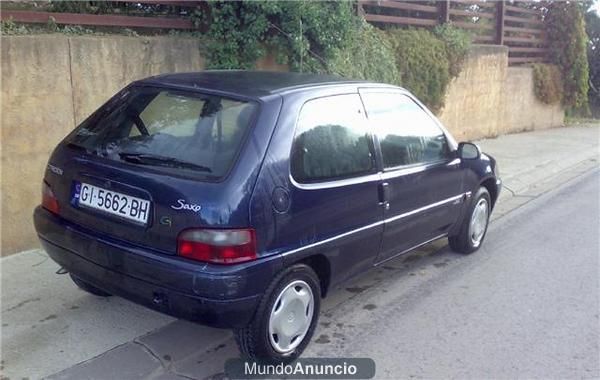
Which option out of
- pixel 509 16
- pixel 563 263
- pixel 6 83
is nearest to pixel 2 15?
pixel 6 83

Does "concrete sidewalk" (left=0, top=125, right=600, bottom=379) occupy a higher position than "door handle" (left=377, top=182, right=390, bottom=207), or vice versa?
"door handle" (left=377, top=182, right=390, bottom=207)

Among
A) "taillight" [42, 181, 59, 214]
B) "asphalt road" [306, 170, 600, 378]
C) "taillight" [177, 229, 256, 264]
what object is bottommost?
"asphalt road" [306, 170, 600, 378]

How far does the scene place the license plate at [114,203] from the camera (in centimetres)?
315

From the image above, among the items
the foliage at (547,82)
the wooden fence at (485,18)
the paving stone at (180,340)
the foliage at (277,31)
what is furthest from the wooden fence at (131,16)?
the foliage at (547,82)

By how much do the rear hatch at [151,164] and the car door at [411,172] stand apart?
1.17 metres

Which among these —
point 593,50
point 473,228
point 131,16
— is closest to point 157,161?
point 131,16

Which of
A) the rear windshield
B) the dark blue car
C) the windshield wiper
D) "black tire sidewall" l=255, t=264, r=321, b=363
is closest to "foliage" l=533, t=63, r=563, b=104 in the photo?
the dark blue car

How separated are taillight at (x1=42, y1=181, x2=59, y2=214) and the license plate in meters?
0.27

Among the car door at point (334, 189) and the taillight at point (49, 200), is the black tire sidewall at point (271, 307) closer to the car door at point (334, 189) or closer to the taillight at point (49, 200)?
the car door at point (334, 189)

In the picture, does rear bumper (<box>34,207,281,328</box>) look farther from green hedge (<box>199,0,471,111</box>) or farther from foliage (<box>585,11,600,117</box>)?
foliage (<box>585,11,600,117</box>)

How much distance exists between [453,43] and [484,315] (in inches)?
291

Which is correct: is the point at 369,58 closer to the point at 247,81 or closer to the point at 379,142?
A: the point at 379,142

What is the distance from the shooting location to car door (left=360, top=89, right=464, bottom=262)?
13.4ft

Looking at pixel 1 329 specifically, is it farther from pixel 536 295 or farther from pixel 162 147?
pixel 536 295
